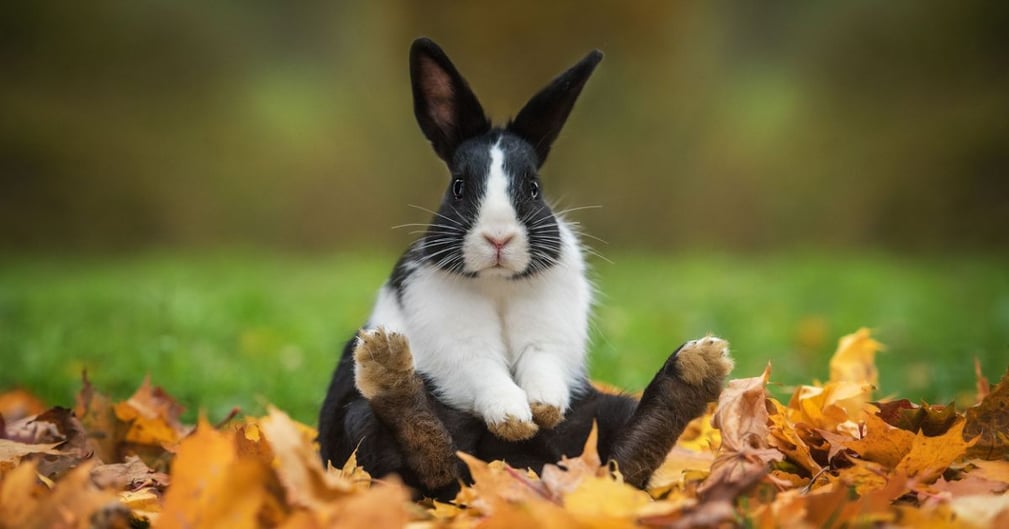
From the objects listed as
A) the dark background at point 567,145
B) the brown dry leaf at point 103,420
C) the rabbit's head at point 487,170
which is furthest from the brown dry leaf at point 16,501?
the dark background at point 567,145

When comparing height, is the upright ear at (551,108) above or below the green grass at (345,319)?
above

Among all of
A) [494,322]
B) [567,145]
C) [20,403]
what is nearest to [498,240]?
[494,322]

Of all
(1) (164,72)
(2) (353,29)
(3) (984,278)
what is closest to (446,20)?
(2) (353,29)

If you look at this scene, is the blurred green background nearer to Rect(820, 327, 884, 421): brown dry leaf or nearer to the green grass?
the green grass

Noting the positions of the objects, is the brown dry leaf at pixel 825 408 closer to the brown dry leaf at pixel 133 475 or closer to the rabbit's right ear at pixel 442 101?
the rabbit's right ear at pixel 442 101

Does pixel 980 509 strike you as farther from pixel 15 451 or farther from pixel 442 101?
pixel 15 451

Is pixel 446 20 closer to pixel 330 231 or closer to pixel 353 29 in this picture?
pixel 353 29

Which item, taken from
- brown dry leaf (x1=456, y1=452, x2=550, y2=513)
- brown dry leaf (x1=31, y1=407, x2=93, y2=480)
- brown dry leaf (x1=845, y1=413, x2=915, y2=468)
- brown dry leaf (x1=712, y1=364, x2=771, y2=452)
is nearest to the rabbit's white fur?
brown dry leaf (x1=456, y1=452, x2=550, y2=513)

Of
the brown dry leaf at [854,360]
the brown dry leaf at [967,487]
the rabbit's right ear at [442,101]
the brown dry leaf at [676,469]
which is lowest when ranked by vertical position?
the brown dry leaf at [676,469]
